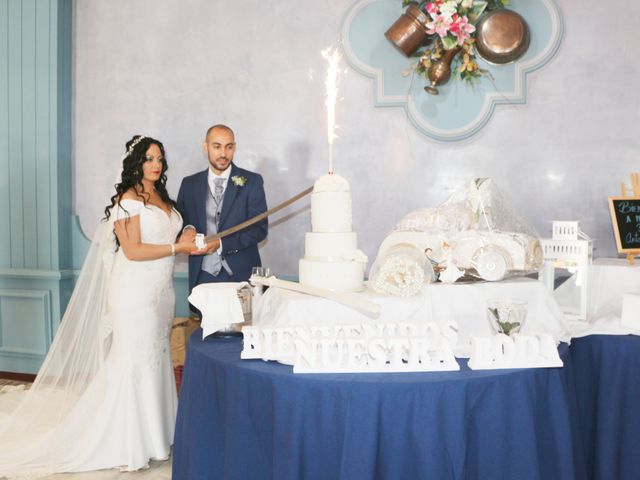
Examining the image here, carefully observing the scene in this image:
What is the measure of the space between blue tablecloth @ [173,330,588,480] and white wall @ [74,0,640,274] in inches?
98.5

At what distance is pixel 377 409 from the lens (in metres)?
1.82

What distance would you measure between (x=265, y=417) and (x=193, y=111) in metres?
3.38

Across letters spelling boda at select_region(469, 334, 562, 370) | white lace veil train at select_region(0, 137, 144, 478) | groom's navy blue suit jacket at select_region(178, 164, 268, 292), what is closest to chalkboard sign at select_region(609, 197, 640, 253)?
letters spelling boda at select_region(469, 334, 562, 370)

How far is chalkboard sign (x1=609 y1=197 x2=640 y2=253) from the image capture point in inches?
123

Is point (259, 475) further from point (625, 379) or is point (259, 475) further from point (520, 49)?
point (520, 49)

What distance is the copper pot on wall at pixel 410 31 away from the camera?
4.07 meters

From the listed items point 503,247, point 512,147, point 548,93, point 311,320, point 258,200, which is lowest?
point 311,320

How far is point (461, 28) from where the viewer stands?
13.0ft

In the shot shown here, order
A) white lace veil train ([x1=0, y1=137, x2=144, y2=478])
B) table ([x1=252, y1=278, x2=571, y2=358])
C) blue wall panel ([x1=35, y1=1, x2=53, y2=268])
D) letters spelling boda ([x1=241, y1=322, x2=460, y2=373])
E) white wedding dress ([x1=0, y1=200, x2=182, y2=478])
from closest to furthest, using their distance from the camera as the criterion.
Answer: letters spelling boda ([x1=241, y1=322, x2=460, y2=373]) < table ([x1=252, y1=278, x2=571, y2=358]) < white wedding dress ([x1=0, y1=200, x2=182, y2=478]) < white lace veil train ([x1=0, y1=137, x2=144, y2=478]) < blue wall panel ([x1=35, y1=1, x2=53, y2=268])

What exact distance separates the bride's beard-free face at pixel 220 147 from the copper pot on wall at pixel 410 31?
4.75 feet

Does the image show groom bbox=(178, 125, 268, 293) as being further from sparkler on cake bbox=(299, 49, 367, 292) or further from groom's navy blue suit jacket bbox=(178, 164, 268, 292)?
sparkler on cake bbox=(299, 49, 367, 292)

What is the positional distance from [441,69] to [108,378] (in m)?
3.08

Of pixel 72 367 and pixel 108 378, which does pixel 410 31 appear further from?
pixel 72 367

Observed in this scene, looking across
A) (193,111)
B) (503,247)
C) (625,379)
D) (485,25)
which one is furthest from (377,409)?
(193,111)
